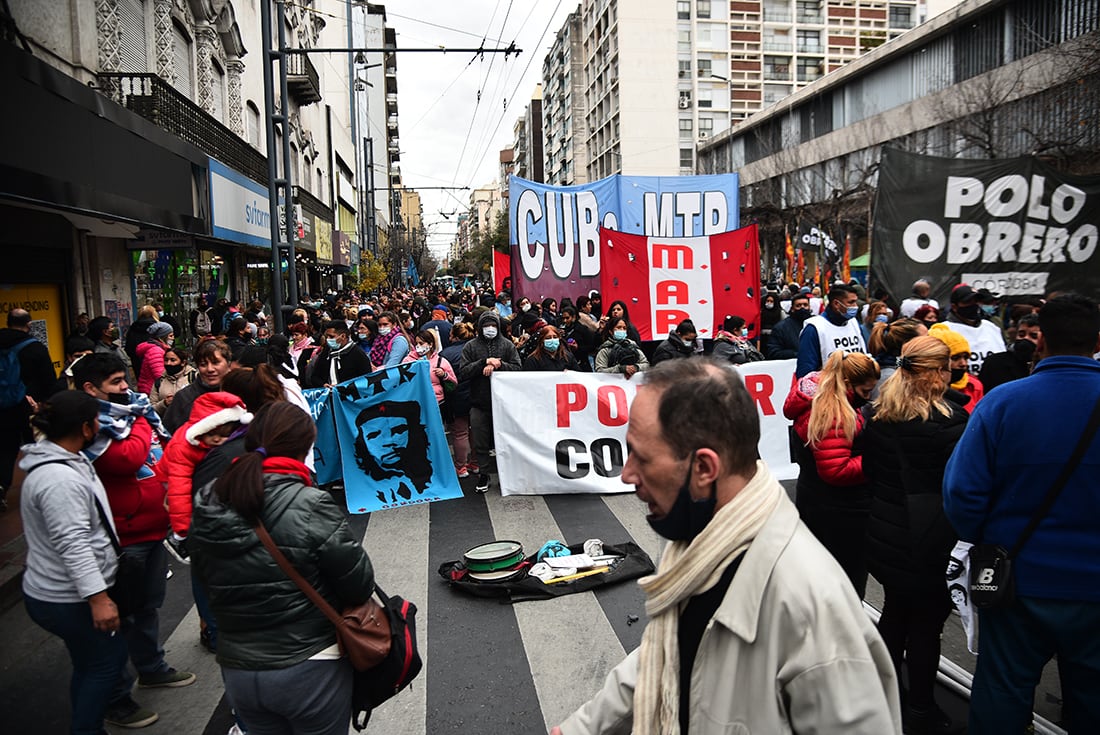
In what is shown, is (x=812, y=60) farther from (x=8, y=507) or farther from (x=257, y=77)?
(x=8, y=507)

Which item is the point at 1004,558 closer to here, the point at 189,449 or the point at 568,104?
the point at 189,449

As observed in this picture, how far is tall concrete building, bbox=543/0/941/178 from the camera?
70.1 m

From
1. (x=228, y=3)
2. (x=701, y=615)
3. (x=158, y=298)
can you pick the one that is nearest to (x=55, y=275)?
(x=158, y=298)

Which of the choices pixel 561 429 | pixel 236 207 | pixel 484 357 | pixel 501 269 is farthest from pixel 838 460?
pixel 501 269

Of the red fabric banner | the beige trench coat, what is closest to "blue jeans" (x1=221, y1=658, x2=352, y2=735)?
the beige trench coat

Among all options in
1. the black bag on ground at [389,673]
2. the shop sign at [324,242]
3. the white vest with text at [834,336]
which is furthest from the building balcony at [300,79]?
the black bag on ground at [389,673]

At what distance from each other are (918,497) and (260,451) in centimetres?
283

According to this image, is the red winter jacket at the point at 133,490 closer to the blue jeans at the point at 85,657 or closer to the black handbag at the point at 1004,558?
the blue jeans at the point at 85,657

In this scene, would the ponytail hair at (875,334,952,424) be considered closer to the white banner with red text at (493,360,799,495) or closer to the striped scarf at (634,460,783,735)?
the striped scarf at (634,460,783,735)

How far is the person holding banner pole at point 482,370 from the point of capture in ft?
27.5

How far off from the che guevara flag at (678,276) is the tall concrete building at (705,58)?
61229 mm

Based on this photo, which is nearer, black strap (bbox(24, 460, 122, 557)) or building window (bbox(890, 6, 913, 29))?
black strap (bbox(24, 460, 122, 557))

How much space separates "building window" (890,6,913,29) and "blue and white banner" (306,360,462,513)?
83035 millimetres

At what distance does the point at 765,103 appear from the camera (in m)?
72.0
